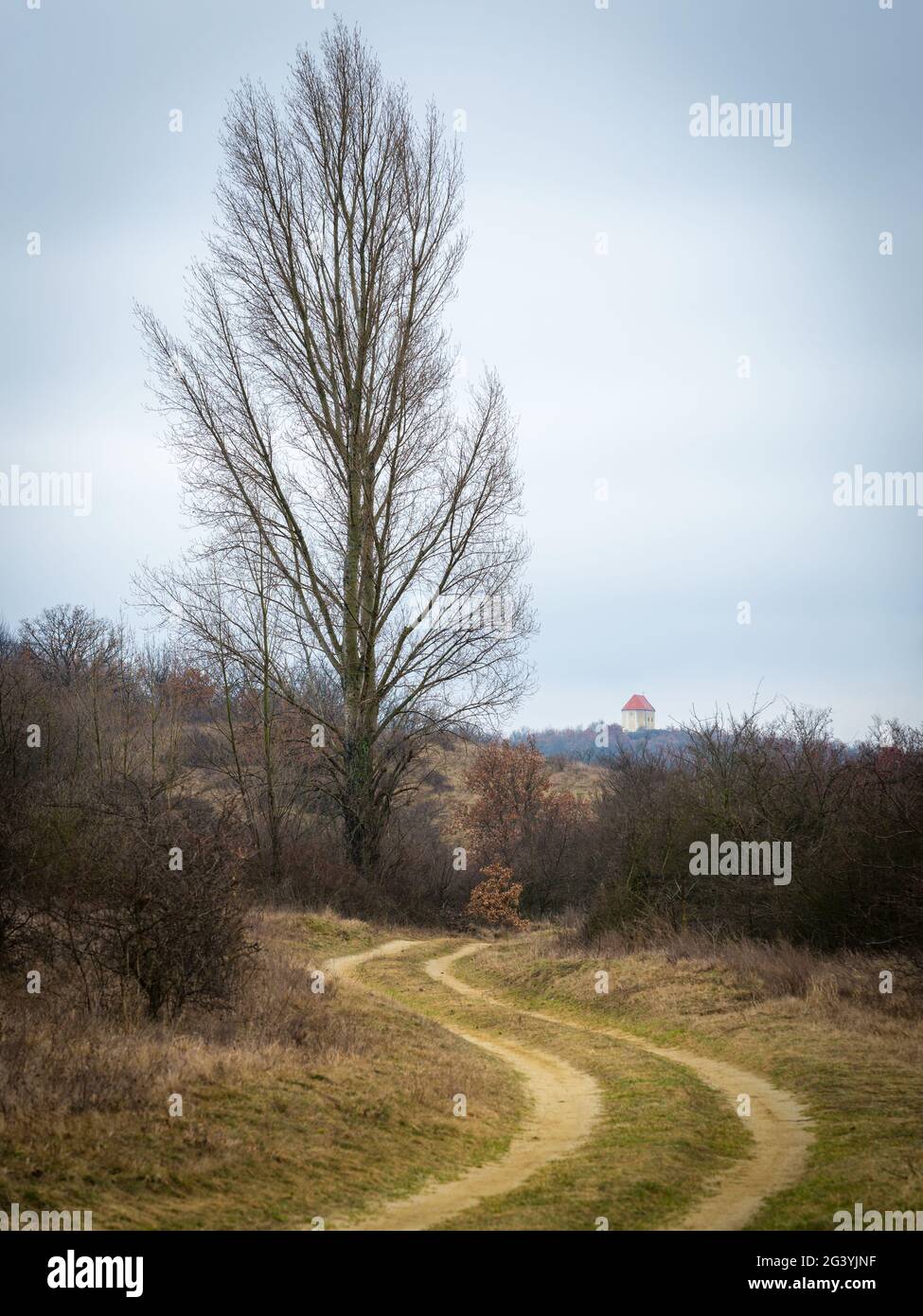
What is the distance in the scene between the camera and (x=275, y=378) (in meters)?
31.2

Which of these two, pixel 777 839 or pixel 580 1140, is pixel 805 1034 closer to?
pixel 580 1140

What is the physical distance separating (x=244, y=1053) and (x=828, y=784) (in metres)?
16.1

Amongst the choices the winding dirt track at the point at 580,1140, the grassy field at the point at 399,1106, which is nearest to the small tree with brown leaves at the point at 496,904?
the grassy field at the point at 399,1106

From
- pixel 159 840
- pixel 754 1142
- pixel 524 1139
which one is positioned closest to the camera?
pixel 754 1142

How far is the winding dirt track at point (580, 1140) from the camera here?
8102 millimetres

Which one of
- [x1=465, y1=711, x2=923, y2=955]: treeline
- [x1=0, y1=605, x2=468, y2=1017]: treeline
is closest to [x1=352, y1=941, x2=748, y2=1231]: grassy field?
[x1=0, y1=605, x2=468, y2=1017]: treeline

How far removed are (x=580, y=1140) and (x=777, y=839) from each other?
13.9 m

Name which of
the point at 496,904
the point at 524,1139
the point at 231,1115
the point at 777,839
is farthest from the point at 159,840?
the point at 496,904

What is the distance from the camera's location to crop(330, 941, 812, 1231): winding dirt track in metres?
8.10

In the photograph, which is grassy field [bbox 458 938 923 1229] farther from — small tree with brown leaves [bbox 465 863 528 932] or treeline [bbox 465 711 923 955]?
small tree with brown leaves [bbox 465 863 528 932]

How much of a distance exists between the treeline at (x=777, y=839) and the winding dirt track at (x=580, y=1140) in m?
4.94

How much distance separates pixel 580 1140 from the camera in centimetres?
1070
